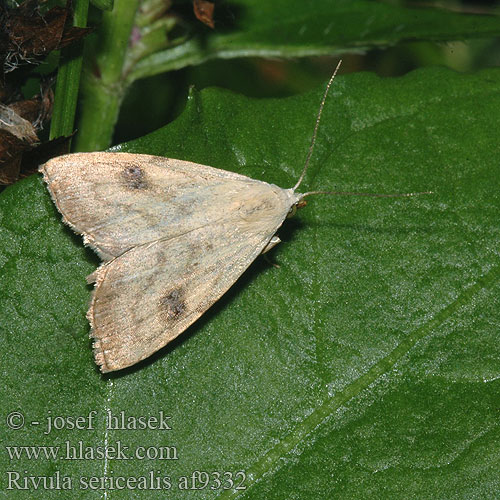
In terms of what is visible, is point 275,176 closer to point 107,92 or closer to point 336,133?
point 336,133

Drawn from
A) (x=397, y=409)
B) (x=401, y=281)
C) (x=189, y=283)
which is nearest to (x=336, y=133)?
(x=401, y=281)

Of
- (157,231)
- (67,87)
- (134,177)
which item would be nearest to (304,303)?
(157,231)

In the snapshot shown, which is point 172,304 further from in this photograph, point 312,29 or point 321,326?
point 312,29

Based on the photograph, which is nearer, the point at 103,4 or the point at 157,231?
the point at 103,4

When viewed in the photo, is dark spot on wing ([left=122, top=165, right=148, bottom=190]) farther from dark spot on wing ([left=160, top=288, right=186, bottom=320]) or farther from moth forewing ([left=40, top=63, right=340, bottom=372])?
dark spot on wing ([left=160, top=288, right=186, bottom=320])

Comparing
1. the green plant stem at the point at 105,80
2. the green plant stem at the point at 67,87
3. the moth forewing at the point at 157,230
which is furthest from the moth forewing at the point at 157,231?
the green plant stem at the point at 105,80

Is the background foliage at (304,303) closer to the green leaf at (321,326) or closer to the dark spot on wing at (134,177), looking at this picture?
the green leaf at (321,326)

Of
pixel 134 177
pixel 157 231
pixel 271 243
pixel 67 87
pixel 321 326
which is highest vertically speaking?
pixel 67 87
